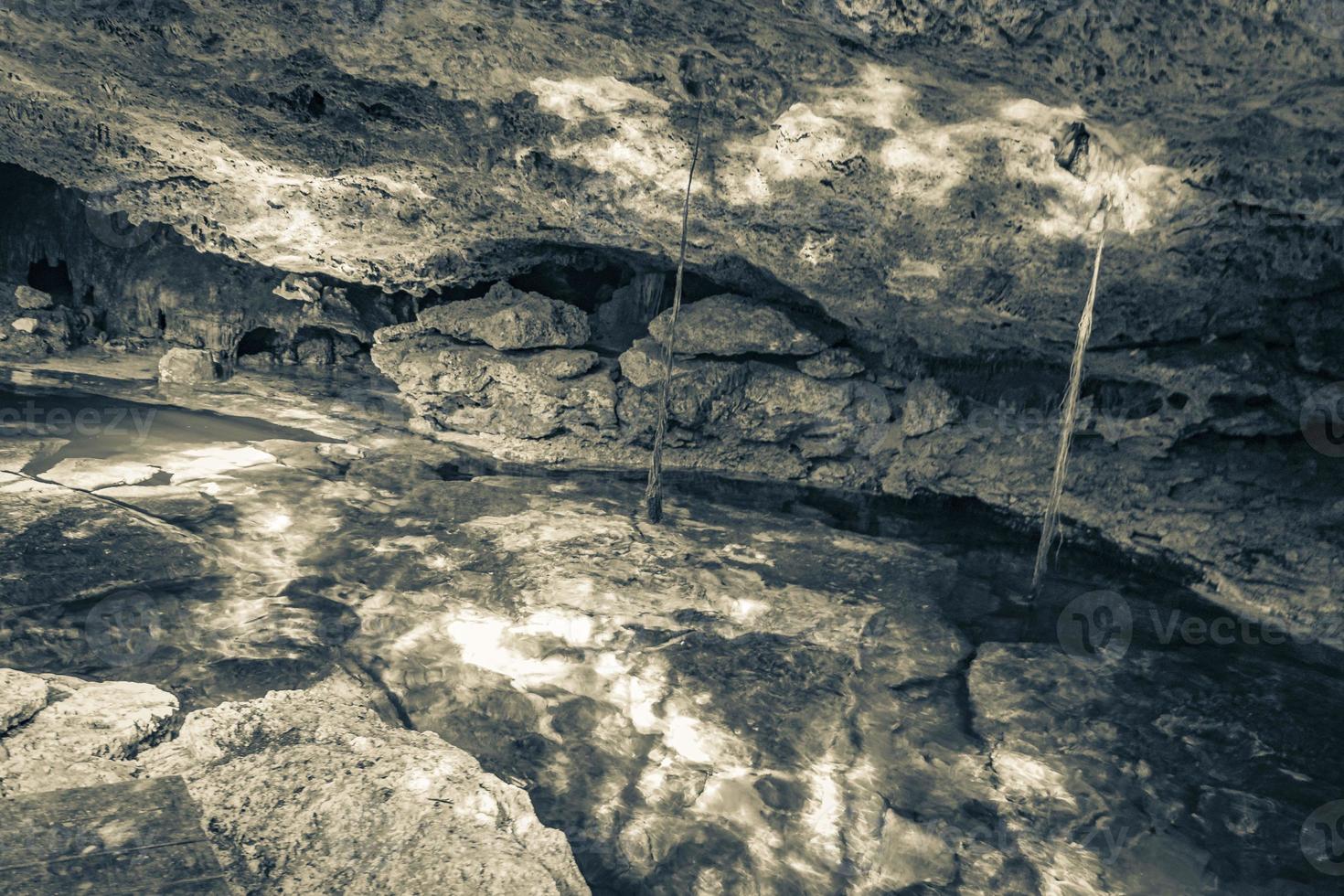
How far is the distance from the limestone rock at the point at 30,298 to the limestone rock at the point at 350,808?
177 inches

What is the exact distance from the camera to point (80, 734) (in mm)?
1703

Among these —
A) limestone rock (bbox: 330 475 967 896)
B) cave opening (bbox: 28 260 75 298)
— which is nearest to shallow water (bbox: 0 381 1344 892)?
limestone rock (bbox: 330 475 967 896)

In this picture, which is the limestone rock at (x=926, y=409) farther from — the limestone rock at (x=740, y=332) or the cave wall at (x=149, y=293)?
→ the cave wall at (x=149, y=293)

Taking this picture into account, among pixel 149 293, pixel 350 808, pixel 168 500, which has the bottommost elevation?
pixel 350 808

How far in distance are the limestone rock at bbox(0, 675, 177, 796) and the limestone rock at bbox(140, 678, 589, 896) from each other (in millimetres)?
64

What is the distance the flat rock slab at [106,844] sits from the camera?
4.37ft

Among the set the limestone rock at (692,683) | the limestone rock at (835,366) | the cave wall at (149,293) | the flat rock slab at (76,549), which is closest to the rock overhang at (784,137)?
the limestone rock at (835,366)

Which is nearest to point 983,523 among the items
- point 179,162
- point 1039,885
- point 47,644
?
point 1039,885

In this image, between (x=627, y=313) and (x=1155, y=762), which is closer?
(x=1155, y=762)

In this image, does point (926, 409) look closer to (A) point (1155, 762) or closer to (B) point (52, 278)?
(A) point (1155, 762)

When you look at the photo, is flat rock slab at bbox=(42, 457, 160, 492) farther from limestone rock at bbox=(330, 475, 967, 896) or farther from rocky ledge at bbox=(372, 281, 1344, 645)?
rocky ledge at bbox=(372, 281, 1344, 645)

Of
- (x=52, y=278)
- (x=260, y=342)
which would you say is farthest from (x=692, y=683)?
(x=52, y=278)

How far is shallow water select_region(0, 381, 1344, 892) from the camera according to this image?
1.80m

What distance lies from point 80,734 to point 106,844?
1.31 feet
